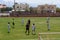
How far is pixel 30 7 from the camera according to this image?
12194 centimetres

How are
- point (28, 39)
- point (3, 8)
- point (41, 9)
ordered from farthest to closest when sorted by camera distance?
point (3, 8)
point (41, 9)
point (28, 39)

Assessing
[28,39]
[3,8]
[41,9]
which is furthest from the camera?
[3,8]

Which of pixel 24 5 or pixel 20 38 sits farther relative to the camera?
pixel 24 5

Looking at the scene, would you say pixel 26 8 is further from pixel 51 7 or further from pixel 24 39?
pixel 24 39

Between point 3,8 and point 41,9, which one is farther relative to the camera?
point 3,8

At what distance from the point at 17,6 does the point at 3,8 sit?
830 centimetres

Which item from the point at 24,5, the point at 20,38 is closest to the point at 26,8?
the point at 24,5

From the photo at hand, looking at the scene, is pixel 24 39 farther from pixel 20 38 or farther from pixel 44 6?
pixel 44 6

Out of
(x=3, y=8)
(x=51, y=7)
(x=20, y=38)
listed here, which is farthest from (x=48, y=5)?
(x=20, y=38)

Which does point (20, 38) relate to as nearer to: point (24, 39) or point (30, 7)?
point (24, 39)

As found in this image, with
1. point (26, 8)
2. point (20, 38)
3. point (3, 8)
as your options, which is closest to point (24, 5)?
point (26, 8)

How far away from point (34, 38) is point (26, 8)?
315 ft

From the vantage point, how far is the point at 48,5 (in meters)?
112

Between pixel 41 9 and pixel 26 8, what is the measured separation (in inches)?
367
